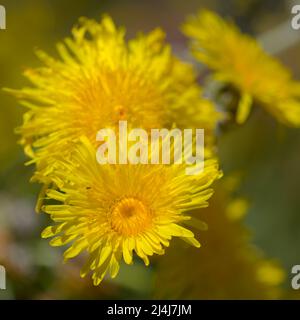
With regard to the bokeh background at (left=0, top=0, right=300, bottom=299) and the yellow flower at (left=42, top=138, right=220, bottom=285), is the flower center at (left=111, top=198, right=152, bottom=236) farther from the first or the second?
the bokeh background at (left=0, top=0, right=300, bottom=299)

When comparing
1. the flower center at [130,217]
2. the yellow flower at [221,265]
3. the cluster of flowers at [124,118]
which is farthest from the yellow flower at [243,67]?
Result: the flower center at [130,217]

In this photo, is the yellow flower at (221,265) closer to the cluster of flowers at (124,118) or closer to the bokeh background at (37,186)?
the bokeh background at (37,186)

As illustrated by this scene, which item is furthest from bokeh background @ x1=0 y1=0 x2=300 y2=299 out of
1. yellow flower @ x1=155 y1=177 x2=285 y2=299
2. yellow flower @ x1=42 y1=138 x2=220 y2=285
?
yellow flower @ x1=42 y1=138 x2=220 y2=285

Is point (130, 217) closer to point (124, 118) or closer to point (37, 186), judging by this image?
point (124, 118)

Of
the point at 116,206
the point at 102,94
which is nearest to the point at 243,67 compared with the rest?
the point at 102,94

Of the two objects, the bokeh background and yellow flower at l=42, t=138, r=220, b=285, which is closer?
yellow flower at l=42, t=138, r=220, b=285

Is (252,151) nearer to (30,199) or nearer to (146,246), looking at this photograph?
(30,199)
